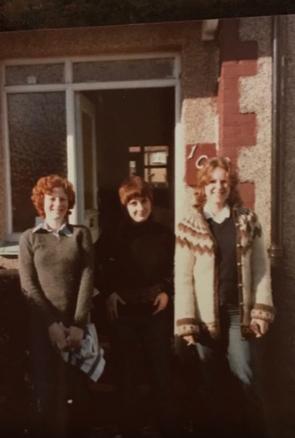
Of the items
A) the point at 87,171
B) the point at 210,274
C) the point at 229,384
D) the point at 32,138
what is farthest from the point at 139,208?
the point at 229,384

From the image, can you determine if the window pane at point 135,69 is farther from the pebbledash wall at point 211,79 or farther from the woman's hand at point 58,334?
the woman's hand at point 58,334

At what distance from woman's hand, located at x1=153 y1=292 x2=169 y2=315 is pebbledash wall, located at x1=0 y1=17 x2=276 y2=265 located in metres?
0.40

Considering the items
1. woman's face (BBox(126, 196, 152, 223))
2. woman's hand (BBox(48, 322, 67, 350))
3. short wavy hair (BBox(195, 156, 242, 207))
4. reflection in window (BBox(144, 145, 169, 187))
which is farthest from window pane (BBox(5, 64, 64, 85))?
woman's hand (BBox(48, 322, 67, 350))

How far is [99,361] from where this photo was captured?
232 centimetres

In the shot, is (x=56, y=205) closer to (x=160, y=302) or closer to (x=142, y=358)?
(x=160, y=302)

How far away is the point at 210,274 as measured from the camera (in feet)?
7.14

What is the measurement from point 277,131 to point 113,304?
1.13 meters

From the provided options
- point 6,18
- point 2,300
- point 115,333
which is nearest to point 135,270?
point 115,333

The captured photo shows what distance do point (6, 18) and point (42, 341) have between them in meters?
2.22

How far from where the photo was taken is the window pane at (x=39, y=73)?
230cm

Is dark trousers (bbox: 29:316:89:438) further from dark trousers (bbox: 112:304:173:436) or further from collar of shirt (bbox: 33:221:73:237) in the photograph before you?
collar of shirt (bbox: 33:221:73:237)

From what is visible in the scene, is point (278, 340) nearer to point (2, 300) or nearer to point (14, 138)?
point (2, 300)

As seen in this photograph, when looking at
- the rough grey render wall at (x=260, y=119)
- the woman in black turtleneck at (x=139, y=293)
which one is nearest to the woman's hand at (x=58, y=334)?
the woman in black turtleneck at (x=139, y=293)

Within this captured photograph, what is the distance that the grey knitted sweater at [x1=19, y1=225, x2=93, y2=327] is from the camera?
2.25 m
